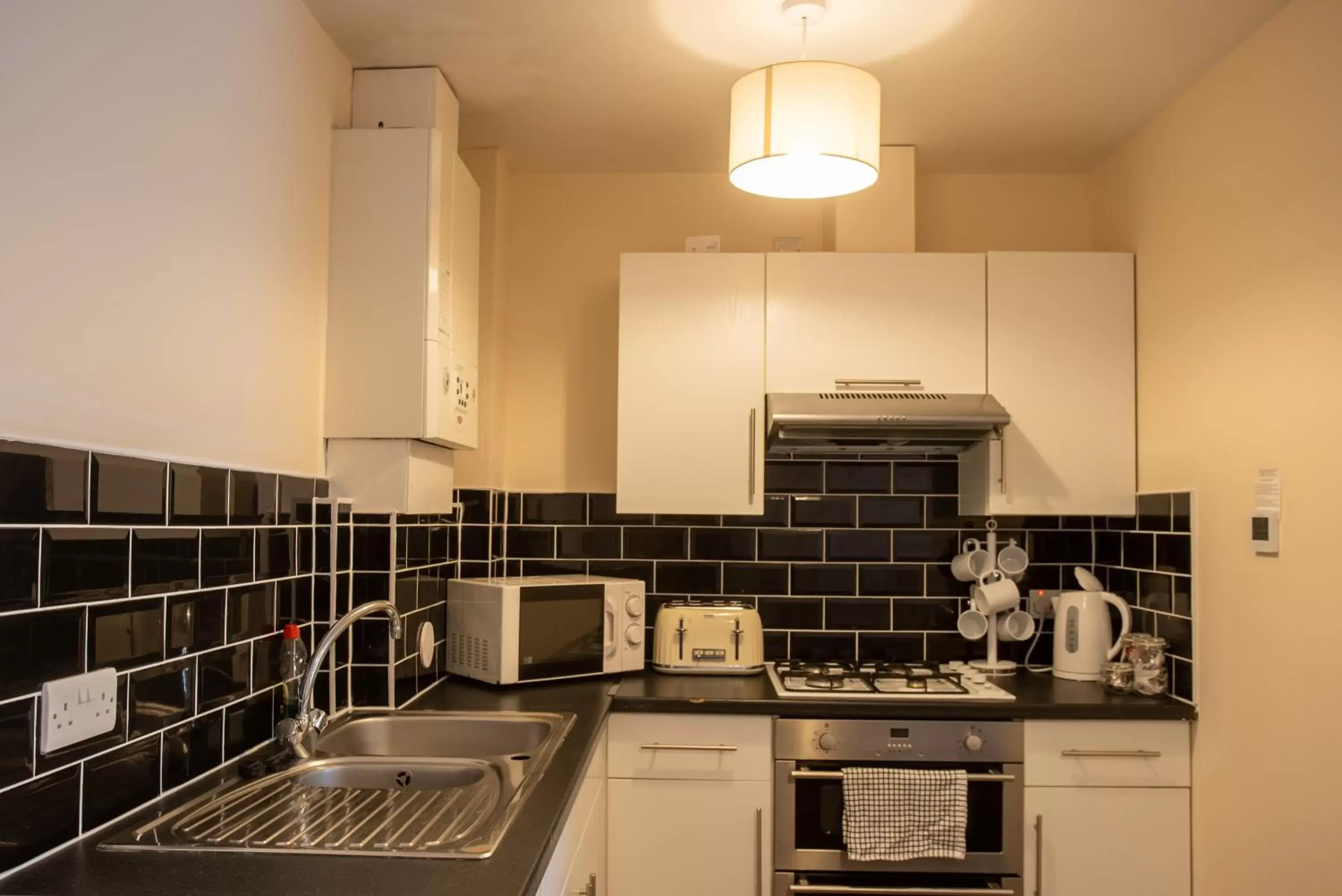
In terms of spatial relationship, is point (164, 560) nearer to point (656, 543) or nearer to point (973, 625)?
point (656, 543)

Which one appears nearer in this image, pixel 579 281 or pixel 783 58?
pixel 783 58

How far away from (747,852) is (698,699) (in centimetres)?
42

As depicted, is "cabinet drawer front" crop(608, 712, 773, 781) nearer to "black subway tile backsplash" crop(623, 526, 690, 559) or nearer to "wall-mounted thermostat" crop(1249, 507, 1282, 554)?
"black subway tile backsplash" crop(623, 526, 690, 559)

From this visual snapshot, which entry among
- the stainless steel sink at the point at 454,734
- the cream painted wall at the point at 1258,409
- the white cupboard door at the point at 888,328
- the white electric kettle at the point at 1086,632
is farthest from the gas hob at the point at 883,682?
the white cupboard door at the point at 888,328

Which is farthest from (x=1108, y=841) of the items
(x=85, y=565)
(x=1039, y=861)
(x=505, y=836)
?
(x=85, y=565)

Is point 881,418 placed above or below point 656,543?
above

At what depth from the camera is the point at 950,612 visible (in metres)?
3.31

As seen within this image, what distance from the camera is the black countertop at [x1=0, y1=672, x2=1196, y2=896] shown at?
1375 mm

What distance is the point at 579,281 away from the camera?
3.41 metres

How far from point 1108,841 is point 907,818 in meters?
0.54

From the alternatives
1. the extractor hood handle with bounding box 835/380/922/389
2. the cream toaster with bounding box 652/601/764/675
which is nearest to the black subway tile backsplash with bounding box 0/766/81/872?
the cream toaster with bounding box 652/601/764/675

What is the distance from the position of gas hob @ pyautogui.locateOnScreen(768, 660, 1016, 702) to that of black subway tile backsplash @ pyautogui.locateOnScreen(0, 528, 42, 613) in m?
Answer: 1.83

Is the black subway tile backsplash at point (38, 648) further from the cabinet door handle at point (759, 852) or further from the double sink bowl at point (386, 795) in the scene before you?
the cabinet door handle at point (759, 852)

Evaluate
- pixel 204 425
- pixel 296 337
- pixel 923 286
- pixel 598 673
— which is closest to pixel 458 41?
pixel 296 337
